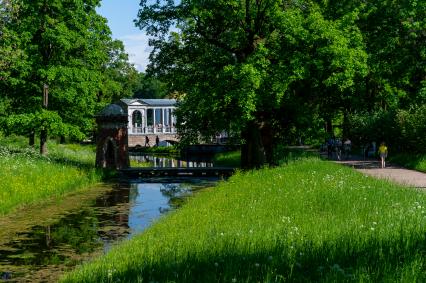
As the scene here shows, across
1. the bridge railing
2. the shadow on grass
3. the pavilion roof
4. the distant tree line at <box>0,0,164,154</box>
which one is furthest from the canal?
the pavilion roof

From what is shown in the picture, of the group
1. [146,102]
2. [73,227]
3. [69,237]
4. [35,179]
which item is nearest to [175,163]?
[35,179]

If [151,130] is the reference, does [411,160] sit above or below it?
below

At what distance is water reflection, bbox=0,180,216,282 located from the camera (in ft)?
40.1

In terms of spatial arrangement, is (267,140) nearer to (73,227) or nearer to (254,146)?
(254,146)

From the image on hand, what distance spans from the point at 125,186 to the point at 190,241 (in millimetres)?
20338

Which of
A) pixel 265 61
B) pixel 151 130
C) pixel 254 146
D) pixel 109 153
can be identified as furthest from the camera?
pixel 151 130

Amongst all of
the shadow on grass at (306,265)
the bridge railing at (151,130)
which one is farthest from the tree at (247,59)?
the bridge railing at (151,130)

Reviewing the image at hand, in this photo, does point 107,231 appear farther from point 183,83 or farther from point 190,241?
point 183,83

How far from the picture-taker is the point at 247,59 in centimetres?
2547

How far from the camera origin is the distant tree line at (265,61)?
2581 centimetres

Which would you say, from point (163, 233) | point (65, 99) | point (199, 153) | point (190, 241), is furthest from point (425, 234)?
point (199, 153)

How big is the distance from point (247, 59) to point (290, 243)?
17.7m

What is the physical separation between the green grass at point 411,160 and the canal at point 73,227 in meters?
11.4

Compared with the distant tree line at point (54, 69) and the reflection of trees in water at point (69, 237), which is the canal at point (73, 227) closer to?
the reflection of trees in water at point (69, 237)
